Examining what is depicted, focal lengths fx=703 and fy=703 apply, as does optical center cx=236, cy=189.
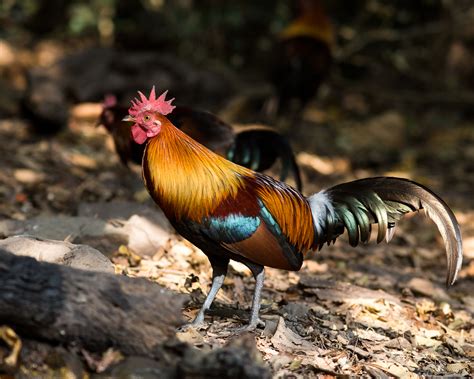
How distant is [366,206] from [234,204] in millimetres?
943

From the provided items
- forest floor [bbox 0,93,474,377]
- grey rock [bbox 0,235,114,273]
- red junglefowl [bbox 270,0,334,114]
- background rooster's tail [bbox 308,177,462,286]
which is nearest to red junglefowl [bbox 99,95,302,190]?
forest floor [bbox 0,93,474,377]

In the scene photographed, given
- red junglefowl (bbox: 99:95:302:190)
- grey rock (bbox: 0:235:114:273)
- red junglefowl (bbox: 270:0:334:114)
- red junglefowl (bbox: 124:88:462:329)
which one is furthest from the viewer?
red junglefowl (bbox: 270:0:334:114)

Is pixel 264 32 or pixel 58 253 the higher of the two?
pixel 264 32

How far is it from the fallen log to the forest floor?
54 centimetres

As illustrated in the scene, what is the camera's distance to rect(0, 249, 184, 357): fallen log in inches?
142

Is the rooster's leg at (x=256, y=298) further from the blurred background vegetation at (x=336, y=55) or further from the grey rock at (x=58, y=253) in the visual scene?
the blurred background vegetation at (x=336, y=55)

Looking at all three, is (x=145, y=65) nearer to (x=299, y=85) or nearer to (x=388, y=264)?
(x=299, y=85)

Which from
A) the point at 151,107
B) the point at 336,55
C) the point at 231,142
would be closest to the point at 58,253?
the point at 151,107

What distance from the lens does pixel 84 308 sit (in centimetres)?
363

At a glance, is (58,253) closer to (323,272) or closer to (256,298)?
(256,298)

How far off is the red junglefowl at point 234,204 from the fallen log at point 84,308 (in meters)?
0.72

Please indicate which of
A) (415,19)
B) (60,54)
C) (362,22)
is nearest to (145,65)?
(60,54)

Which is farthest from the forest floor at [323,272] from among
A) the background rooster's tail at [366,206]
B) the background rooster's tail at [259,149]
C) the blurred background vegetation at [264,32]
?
the blurred background vegetation at [264,32]

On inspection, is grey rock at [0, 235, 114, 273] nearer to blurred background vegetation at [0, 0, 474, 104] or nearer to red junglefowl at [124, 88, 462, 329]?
red junglefowl at [124, 88, 462, 329]
